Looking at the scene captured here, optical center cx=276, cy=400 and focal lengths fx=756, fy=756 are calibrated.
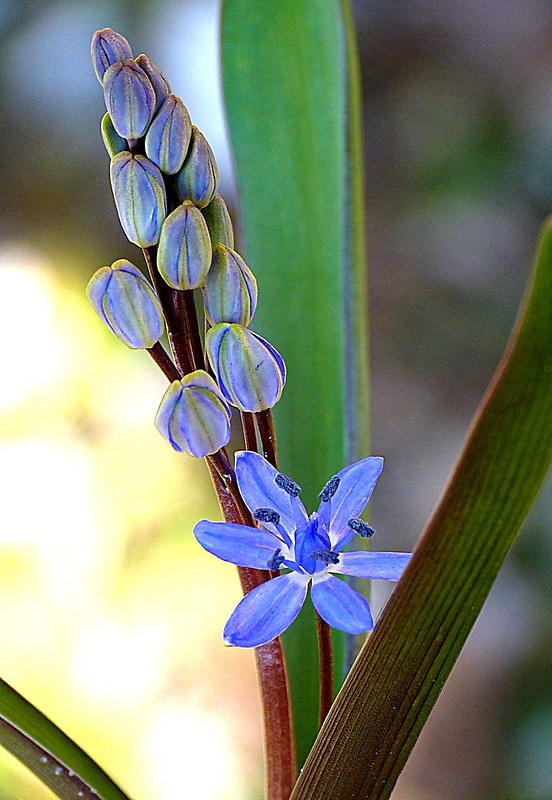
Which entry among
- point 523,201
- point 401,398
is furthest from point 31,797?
point 523,201

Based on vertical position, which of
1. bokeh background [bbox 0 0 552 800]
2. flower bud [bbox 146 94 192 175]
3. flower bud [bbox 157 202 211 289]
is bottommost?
bokeh background [bbox 0 0 552 800]

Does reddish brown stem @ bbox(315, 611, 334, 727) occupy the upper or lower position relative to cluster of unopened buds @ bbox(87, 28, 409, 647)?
lower

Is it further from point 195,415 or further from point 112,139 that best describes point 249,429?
point 112,139

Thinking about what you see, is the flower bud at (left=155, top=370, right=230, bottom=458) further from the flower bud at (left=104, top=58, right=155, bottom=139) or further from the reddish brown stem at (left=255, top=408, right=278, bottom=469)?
the flower bud at (left=104, top=58, right=155, bottom=139)

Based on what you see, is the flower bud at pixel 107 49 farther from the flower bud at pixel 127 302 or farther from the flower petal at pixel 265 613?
the flower petal at pixel 265 613

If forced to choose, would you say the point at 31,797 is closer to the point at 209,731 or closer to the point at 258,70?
the point at 209,731

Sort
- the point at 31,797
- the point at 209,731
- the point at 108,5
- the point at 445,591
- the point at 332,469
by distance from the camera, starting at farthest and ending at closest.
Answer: the point at 108,5, the point at 209,731, the point at 31,797, the point at 332,469, the point at 445,591

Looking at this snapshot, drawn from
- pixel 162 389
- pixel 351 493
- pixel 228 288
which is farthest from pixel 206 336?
pixel 162 389

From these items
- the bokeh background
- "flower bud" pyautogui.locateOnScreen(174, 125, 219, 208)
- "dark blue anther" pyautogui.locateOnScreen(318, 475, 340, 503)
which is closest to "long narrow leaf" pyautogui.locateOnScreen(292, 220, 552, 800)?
"dark blue anther" pyautogui.locateOnScreen(318, 475, 340, 503)
